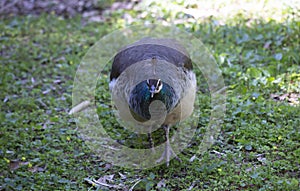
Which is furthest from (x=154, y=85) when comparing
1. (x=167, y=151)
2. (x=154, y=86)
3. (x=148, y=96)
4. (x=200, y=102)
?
(x=200, y=102)

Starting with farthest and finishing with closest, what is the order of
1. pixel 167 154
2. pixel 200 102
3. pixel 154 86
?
pixel 200 102 → pixel 167 154 → pixel 154 86

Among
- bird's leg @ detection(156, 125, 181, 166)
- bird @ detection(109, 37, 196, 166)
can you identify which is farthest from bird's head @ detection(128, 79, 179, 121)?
bird's leg @ detection(156, 125, 181, 166)

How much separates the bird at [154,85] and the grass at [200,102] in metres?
0.44

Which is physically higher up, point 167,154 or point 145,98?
point 145,98

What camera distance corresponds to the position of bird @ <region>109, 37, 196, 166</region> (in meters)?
A: 4.05

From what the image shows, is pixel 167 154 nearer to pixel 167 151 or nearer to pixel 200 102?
pixel 167 151

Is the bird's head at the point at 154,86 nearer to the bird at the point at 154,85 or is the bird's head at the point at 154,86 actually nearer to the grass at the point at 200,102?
the bird at the point at 154,85

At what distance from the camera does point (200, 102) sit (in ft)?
17.5

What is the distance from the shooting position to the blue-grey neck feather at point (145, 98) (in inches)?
158

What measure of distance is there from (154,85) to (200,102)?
4.96 ft

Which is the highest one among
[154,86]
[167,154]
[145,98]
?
[154,86]

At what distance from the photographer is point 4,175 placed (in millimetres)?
4234

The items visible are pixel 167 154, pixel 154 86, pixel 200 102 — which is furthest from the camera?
pixel 200 102

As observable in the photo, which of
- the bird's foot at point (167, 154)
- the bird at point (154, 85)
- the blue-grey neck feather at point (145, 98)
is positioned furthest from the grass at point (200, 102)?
the blue-grey neck feather at point (145, 98)
